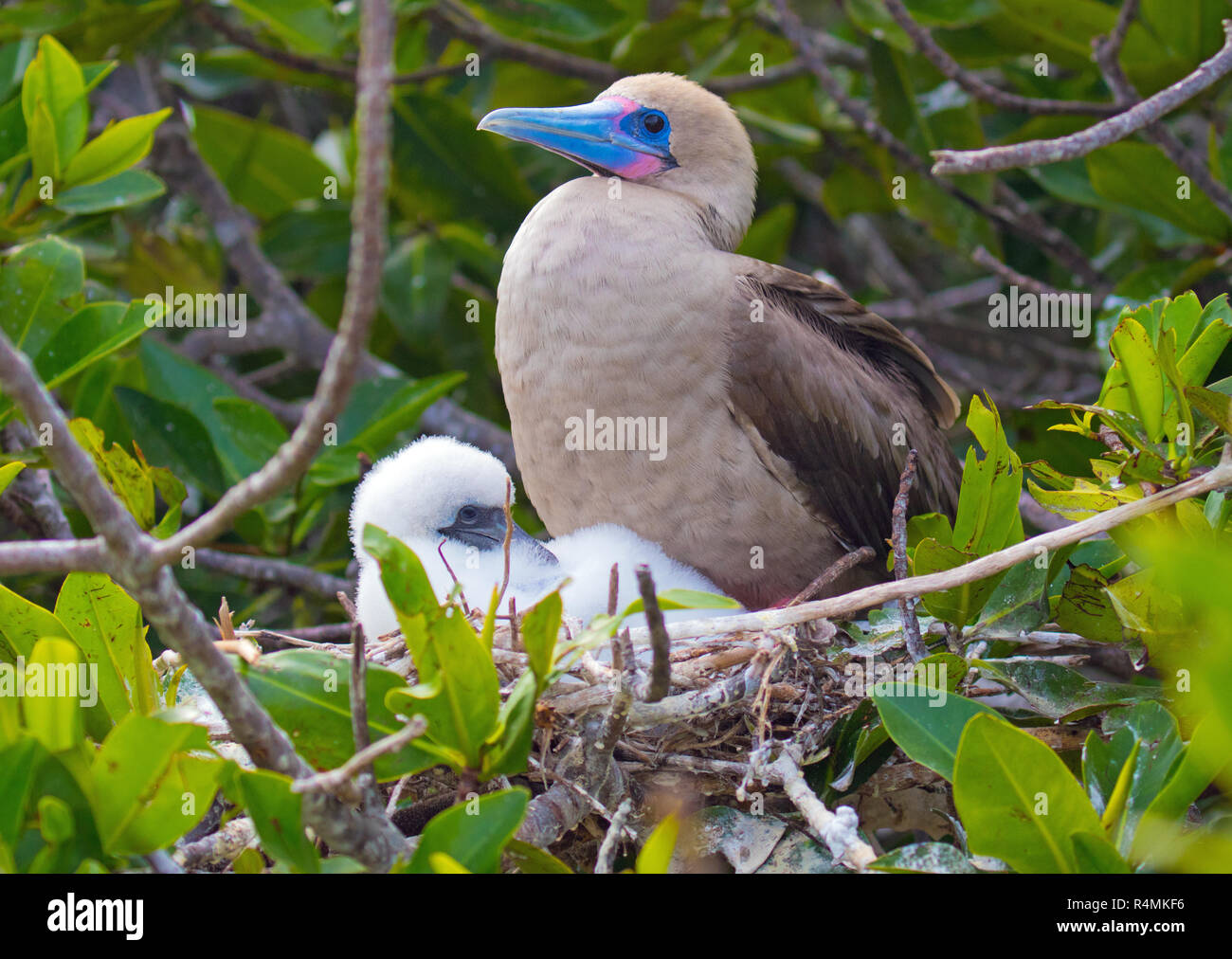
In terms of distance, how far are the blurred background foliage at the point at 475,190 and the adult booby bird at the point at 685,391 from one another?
657mm

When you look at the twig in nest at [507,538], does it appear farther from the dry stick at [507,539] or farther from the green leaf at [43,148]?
the green leaf at [43,148]

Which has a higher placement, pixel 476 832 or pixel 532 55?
pixel 532 55

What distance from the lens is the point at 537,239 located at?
3561 mm

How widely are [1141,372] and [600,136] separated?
1820mm

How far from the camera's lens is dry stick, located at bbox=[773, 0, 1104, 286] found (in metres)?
4.32

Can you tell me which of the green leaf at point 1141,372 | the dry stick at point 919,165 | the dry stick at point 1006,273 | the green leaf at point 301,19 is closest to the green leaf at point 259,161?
the green leaf at point 301,19

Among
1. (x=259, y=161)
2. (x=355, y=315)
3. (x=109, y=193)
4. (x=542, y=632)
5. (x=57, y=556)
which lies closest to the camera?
(x=355, y=315)

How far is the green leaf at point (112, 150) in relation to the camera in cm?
356

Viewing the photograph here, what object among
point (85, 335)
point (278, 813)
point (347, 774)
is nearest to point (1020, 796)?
point (347, 774)

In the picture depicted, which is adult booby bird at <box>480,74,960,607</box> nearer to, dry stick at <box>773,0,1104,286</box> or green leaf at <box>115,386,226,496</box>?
dry stick at <box>773,0,1104,286</box>

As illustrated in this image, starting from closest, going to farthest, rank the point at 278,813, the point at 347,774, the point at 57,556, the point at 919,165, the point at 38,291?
the point at 57,556 < the point at 347,774 < the point at 278,813 < the point at 38,291 < the point at 919,165

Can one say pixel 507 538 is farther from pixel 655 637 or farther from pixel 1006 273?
pixel 1006 273

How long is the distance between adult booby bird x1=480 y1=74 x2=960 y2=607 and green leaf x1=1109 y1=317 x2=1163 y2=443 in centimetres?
97

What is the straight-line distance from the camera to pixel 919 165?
4.53 meters
